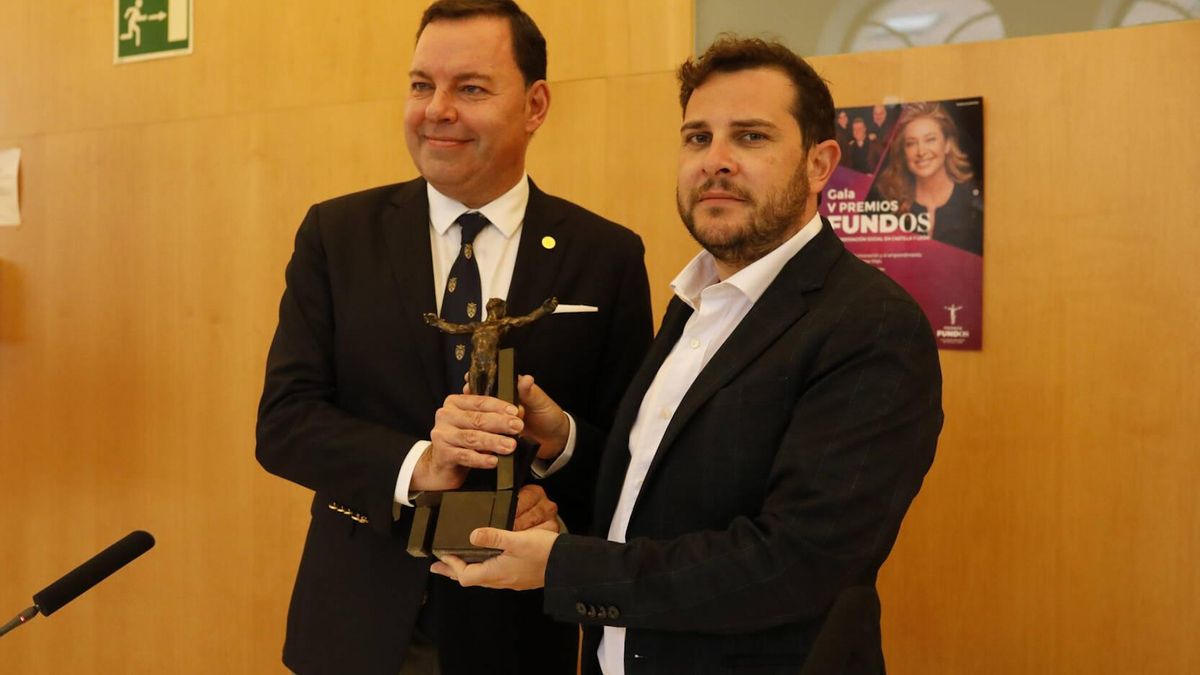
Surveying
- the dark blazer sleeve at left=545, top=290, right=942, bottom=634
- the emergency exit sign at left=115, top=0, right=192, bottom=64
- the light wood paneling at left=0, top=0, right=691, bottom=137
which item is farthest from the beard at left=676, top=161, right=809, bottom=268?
the emergency exit sign at left=115, top=0, right=192, bottom=64

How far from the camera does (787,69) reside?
1693mm

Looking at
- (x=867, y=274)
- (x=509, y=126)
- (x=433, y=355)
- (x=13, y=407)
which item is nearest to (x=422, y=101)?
(x=509, y=126)

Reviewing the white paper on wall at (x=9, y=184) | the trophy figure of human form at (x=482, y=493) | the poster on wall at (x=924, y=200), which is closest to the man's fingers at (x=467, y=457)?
the trophy figure of human form at (x=482, y=493)

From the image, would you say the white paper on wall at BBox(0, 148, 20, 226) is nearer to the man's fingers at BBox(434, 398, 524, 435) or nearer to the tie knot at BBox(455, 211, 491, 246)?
the tie knot at BBox(455, 211, 491, 246)

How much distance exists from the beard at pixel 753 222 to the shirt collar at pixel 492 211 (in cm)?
44

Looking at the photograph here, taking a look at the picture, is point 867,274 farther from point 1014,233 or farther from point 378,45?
point 378,45

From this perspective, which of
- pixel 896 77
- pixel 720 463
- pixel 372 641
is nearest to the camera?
pixel 720 463

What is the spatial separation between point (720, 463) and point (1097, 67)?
4.93ft

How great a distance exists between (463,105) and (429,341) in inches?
16.5

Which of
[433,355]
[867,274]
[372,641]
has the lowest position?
[372,641]

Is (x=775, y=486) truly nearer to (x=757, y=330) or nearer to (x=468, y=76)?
(x=757, y=330)

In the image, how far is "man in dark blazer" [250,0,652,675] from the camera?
188 centimetres

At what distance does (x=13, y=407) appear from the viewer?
14.1 ft

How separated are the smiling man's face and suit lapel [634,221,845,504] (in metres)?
0.61
